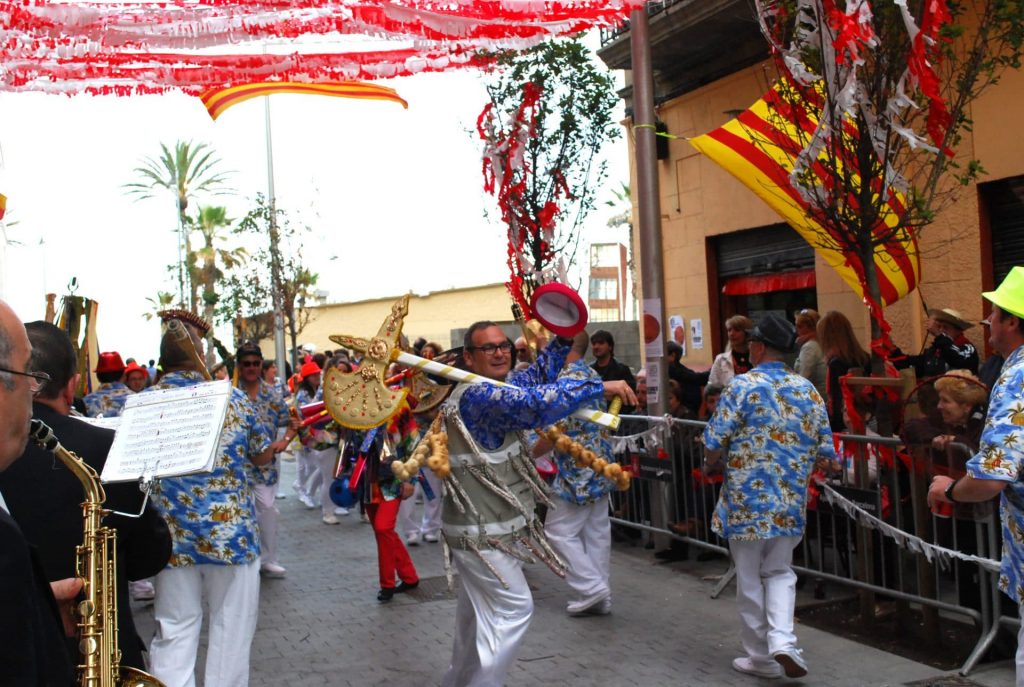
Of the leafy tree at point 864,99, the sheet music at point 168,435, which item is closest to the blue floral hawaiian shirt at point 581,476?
the leafy tree at point 864,99

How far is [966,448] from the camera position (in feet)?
18.1

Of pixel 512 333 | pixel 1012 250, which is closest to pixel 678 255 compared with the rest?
pixel 512 333

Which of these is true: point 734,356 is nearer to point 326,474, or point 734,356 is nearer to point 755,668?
point 755,668

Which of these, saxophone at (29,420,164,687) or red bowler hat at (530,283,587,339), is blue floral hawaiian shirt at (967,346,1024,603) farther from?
saxophone at (29,420,164,687)

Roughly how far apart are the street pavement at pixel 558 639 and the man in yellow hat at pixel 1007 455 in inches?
73.6

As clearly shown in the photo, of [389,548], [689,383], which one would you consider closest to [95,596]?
[389,548]

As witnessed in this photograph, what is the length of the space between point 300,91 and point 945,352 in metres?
7.42

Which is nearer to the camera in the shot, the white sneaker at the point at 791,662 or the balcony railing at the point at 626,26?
the white sneaker at the point at 791,662

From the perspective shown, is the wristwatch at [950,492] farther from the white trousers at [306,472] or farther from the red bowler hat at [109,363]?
the white trousers at [306,472]

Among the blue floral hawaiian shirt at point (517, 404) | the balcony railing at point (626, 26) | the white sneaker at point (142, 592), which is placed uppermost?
the balcony railing at point (626, 26)

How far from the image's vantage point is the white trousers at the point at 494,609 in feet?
16.2

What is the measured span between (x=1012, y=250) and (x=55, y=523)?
29.3ft

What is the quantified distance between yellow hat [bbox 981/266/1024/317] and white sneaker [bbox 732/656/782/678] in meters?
2.63

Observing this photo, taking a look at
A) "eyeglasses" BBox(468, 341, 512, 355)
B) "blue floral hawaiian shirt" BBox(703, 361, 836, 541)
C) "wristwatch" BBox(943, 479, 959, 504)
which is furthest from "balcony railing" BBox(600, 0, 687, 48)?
"wristwatch" BBox(943, 479, 959, 504)
